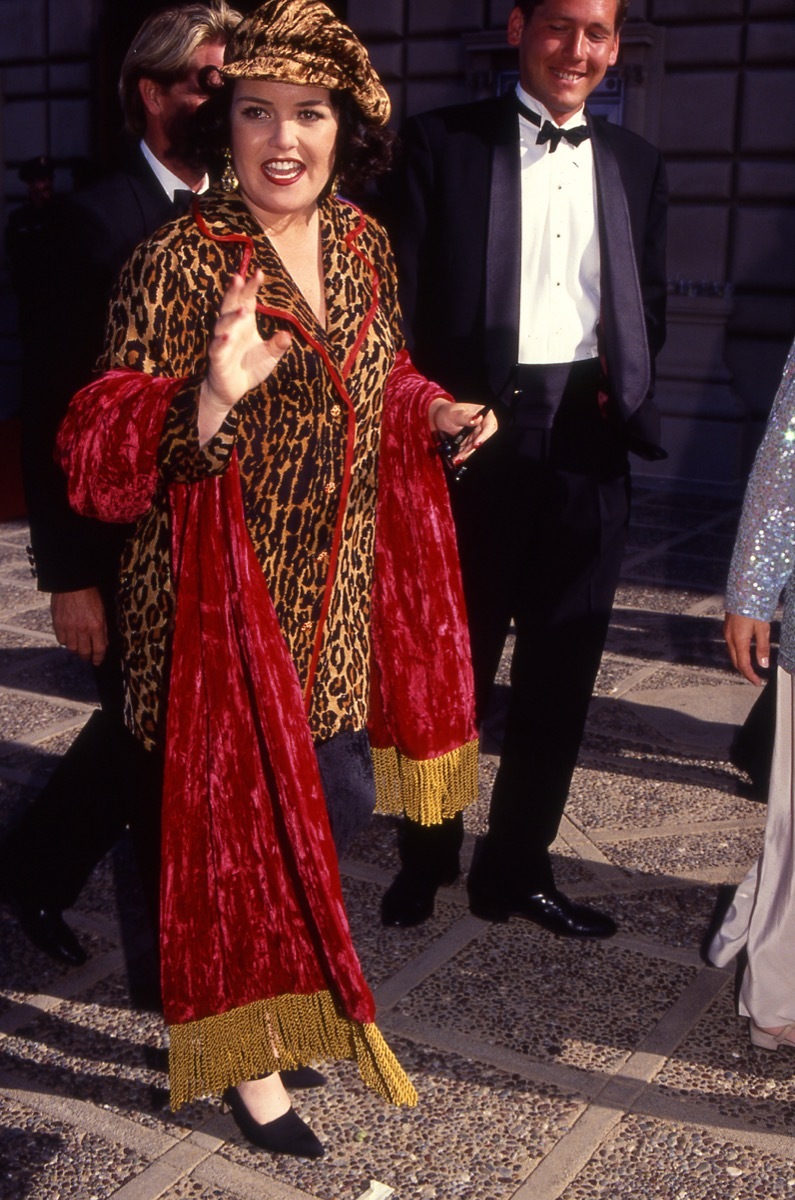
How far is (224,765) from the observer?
245cm

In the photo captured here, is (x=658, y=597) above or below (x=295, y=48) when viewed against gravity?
below

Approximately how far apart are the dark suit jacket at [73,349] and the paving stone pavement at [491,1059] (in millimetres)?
1055

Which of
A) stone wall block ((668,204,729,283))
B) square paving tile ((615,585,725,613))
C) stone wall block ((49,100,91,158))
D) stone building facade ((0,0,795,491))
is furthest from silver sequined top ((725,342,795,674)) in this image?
stone wall block ((49,100,91,158))

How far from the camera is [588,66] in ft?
10.6

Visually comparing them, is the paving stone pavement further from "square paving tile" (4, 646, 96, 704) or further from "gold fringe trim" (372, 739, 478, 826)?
"square paving tile" (4, 646, 96, 704)

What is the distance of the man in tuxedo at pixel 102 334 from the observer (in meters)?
2.82

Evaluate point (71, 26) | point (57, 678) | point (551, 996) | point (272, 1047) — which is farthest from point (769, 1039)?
point (71, 26)

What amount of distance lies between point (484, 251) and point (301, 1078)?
196cm

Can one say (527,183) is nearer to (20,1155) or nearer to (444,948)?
(444,948)

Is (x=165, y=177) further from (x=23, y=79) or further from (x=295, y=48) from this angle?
(x=23, y=79)

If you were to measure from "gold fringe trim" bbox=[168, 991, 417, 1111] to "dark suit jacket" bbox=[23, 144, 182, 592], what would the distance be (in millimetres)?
963

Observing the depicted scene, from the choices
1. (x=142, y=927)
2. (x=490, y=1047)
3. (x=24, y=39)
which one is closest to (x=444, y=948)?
(x=490, y=1047)

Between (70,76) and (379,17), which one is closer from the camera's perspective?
(379,17)

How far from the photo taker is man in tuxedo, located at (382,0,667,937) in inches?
130
